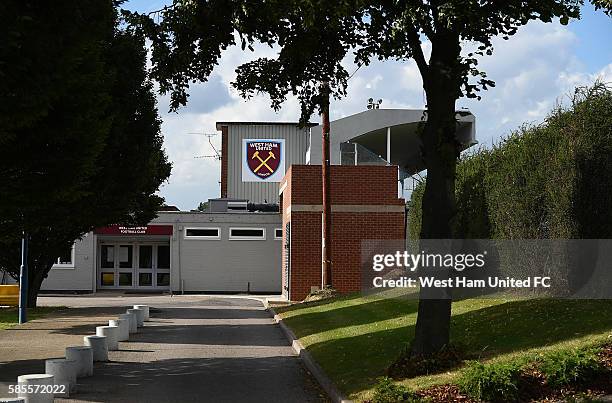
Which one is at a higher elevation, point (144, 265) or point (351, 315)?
point (144, 265)

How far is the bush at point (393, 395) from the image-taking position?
930 centimetres

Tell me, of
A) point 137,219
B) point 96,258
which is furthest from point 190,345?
point 96,258

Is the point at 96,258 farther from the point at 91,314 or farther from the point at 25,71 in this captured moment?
the point at 25,71

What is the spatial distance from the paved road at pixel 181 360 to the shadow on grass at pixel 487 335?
2.10 ft

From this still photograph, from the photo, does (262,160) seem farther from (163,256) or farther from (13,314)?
(13,314)

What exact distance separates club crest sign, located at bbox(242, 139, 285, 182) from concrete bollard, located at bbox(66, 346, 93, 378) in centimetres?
4363

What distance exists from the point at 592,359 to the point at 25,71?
7408 mm

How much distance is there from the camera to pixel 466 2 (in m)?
10.7

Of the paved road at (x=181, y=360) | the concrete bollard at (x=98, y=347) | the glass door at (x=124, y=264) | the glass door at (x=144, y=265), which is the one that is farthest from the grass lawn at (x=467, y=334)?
the glass door at (x=124, y=264)

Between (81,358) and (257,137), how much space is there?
44.4m

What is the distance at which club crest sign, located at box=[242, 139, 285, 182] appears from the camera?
56781mm

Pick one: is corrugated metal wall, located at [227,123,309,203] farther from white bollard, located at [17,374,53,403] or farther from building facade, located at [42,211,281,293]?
white bollard, located at [17,374,53,403]

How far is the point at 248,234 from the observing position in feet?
146

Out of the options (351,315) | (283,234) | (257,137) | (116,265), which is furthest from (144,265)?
(351,315)
